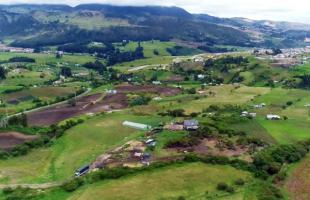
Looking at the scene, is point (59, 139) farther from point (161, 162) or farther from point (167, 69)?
point (167, 69)


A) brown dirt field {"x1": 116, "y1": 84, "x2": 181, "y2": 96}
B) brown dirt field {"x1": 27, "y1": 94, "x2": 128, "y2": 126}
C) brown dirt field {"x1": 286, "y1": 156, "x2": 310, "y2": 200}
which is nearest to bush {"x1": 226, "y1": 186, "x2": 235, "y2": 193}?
brown dirt field {"x1": 286, "y1": 156, "x2": 310, "y2": 200}

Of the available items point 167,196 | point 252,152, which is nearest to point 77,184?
point 167,196

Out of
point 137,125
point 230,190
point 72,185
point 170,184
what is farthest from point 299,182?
point 137,125

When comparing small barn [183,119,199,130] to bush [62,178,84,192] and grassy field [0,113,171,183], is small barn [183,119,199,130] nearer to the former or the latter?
grassy field [0,113,171,183]

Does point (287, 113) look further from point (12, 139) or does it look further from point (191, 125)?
point (12, 139)

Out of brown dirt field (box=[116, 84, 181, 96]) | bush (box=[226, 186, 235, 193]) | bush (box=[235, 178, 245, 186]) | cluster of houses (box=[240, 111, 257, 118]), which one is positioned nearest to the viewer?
bush (box=[226, 186, 235, 193])
